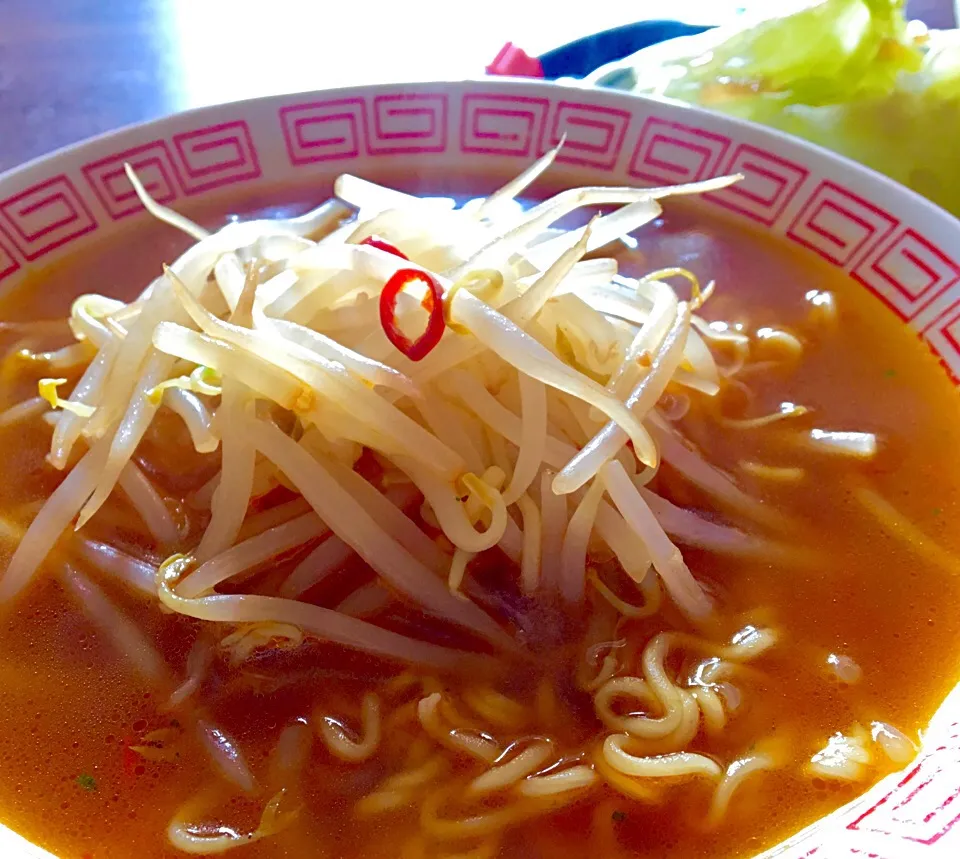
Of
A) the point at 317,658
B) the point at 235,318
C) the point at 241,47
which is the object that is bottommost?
the point at 317,658

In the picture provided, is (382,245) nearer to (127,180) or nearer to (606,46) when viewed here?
(127,180)

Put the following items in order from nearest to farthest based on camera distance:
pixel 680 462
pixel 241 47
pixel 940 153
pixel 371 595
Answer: pixel 371 595
pixel 680 462
pixel 940 153
pixel 241 47

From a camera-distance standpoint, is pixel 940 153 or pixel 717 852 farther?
pixel 940 153

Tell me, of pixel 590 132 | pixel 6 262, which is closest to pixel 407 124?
pixel 590 132

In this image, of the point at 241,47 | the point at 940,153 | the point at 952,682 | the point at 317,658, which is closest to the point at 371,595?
the point at 317,658

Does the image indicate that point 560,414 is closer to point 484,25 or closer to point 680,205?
point 680,205

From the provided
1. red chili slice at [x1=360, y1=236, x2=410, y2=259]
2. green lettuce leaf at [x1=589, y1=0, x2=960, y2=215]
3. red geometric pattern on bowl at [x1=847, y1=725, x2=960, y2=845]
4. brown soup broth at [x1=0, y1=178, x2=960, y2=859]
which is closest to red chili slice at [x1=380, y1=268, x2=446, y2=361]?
red chili slice at [x1=360, y1=236, x2=410, y2=259]

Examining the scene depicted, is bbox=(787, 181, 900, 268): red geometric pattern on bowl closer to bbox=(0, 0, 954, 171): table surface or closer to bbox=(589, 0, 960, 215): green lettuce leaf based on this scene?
bbox=(589, 0, 960, 215): green lettuce leaf
